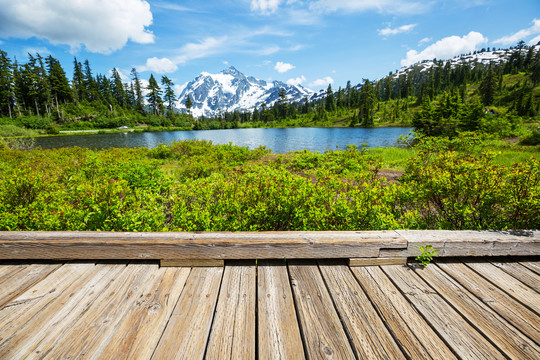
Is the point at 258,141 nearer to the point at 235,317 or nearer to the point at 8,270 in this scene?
the point at 8,270

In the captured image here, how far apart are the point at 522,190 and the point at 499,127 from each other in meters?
33.3

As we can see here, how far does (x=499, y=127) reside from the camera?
26328 millimetres

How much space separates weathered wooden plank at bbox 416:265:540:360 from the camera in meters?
1.60

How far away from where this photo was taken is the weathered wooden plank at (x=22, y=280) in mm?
2059

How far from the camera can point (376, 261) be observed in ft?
8.35

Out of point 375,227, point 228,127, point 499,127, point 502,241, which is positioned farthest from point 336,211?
point 228,127

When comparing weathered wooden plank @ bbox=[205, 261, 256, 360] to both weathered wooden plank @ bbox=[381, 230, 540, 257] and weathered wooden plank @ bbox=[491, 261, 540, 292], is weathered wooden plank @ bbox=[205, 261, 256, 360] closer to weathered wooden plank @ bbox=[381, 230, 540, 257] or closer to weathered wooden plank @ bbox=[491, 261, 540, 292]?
weathered wooden plank @ bbox=[381, 230, 540, 257]

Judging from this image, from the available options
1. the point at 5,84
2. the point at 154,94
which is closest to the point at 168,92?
the point at 154,94

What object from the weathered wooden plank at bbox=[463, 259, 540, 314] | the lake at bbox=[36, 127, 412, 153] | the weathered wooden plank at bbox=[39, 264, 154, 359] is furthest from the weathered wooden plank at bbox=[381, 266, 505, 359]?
the lake at bbox=[36, 127, 412, 153]

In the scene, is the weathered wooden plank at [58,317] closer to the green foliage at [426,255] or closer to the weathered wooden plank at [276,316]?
the weathered wooden plank at [276,316]

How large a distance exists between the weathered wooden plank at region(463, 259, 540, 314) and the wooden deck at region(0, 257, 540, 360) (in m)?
0.01

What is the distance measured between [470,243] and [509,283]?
1.51ft

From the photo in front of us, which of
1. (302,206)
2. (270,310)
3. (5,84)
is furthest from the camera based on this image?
(5,84)

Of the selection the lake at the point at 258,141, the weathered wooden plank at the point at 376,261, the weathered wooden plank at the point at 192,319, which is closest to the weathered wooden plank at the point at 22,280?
the weathered wooden plank at the point at 192,319
